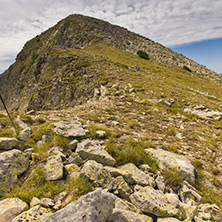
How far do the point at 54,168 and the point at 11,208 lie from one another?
4.53ft

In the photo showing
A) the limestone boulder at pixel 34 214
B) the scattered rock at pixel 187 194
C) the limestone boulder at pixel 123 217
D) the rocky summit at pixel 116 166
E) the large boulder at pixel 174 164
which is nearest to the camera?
the limestone boulder at pixel 34 214

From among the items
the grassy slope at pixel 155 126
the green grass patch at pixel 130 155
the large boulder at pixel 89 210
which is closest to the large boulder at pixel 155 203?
the large boulder at pixel 89 210

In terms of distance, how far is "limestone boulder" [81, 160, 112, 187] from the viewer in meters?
4.41

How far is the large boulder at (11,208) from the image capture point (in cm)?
318

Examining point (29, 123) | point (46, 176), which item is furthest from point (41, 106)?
point (46, 176)

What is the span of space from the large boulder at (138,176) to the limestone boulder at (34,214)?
2.72 metres

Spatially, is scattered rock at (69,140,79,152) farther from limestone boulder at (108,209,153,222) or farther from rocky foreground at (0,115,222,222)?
limestone boulder at (108,209,153,222)

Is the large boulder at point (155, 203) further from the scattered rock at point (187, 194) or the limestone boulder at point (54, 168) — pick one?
the limestone boulder at point (54, 168)

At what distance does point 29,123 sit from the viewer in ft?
27.9

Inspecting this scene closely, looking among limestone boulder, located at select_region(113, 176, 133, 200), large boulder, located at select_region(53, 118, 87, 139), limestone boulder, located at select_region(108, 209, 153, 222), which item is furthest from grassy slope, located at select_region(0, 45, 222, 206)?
limestone boulder, located at select_region(108, 209, 153, 222)

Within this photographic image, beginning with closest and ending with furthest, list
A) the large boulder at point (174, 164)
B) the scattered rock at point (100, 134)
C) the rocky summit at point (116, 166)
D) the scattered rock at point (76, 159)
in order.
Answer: the rocky summit at point (116, 166), the scattered rock at point (76, 159), the large boulder at point (174, 164), the scattered rock at point (100, 134)

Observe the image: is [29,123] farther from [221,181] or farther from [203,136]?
[203,136]

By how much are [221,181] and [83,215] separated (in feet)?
20.4

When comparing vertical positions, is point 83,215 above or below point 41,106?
below
